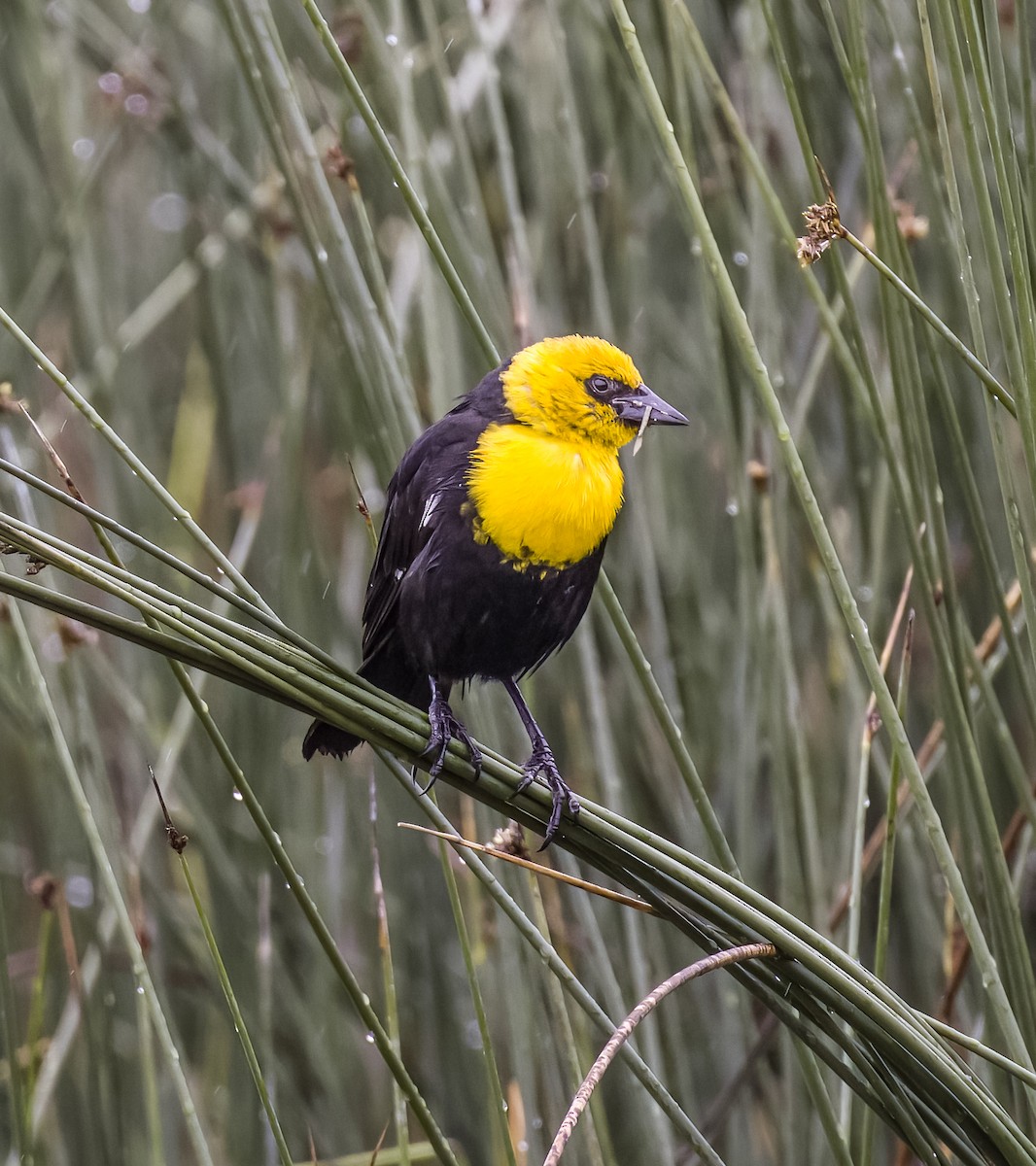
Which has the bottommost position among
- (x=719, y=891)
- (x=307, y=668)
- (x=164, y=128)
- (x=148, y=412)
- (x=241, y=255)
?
(x=719, y=891)

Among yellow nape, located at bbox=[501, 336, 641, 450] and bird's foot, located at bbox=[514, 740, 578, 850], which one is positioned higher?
yellow nape, located at bbox=[501, 336, 641, 450]

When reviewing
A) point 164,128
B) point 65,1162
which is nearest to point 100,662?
point 65,1162

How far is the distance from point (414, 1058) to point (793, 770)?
93cm

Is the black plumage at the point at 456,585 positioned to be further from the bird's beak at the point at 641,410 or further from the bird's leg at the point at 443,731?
the bird's beak at the point at 641,410

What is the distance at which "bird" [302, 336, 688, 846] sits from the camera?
1.59 metres

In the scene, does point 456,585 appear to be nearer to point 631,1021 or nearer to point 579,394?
point 579,394

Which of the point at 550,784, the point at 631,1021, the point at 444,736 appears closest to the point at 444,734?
the point at 444,736

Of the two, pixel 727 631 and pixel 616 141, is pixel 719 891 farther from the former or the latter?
pixel 616 141

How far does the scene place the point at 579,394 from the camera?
1725mm

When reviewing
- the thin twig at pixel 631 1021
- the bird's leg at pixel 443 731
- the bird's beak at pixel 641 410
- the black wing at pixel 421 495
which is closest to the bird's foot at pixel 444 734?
the bird's leg at pixel 443 731

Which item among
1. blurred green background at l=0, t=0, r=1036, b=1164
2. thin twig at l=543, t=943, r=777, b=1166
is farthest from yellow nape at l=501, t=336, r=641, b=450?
thin twig at l=543, t=943, r=777, b=1166

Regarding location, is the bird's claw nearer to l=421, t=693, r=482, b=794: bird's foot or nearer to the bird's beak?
l=421, t=693, r=482, b=794: bird's foot

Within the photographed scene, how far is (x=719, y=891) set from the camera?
956 mm

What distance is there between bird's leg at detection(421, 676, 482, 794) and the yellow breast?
0.71ft
